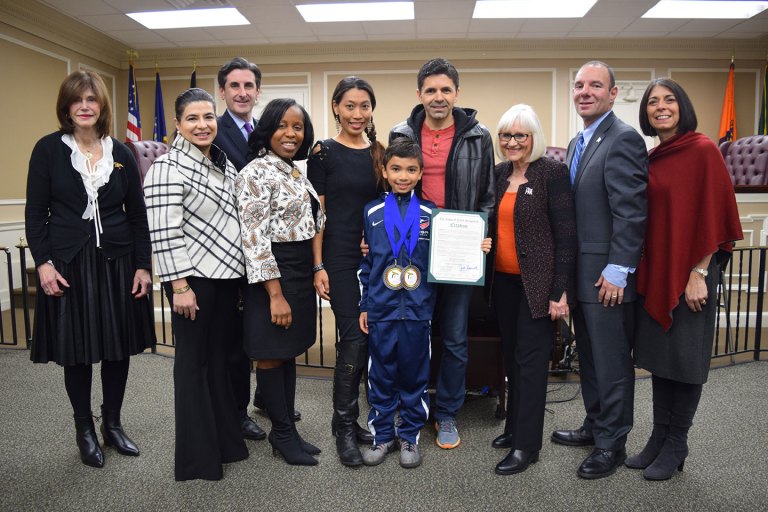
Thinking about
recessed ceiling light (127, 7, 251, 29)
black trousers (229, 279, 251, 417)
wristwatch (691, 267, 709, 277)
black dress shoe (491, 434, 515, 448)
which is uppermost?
recessed ceiling light (127, 7, 251, 29)

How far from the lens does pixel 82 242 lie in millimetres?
2121

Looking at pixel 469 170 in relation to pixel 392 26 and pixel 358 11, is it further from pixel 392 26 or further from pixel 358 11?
pixel 392 26

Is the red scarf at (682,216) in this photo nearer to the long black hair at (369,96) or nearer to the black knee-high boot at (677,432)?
the black knee-high boot at (677,432)

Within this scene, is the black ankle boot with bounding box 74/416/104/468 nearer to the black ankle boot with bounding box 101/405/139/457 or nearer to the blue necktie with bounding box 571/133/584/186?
the black ankle boot with bounding box 101/405/139/457

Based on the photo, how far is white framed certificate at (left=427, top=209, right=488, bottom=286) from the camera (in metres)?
2.13

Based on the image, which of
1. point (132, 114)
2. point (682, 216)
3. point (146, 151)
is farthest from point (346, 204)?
point (132, 114)

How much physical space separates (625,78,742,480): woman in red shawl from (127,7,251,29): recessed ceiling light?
5.88 meters

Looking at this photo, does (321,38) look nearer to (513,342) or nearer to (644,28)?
(644,28)

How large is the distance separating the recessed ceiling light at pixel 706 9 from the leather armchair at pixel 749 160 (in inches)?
62.5

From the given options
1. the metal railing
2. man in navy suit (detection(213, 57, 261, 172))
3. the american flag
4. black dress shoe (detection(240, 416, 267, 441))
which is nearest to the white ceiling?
the american flag

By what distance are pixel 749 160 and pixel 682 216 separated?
6.35m

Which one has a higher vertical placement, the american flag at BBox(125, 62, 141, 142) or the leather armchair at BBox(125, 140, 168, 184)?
the american flag at BBox(125, 62, 141, 142)

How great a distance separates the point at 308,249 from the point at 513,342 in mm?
972

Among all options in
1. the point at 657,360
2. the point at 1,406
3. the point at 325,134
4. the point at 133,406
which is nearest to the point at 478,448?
the point at 657,360
